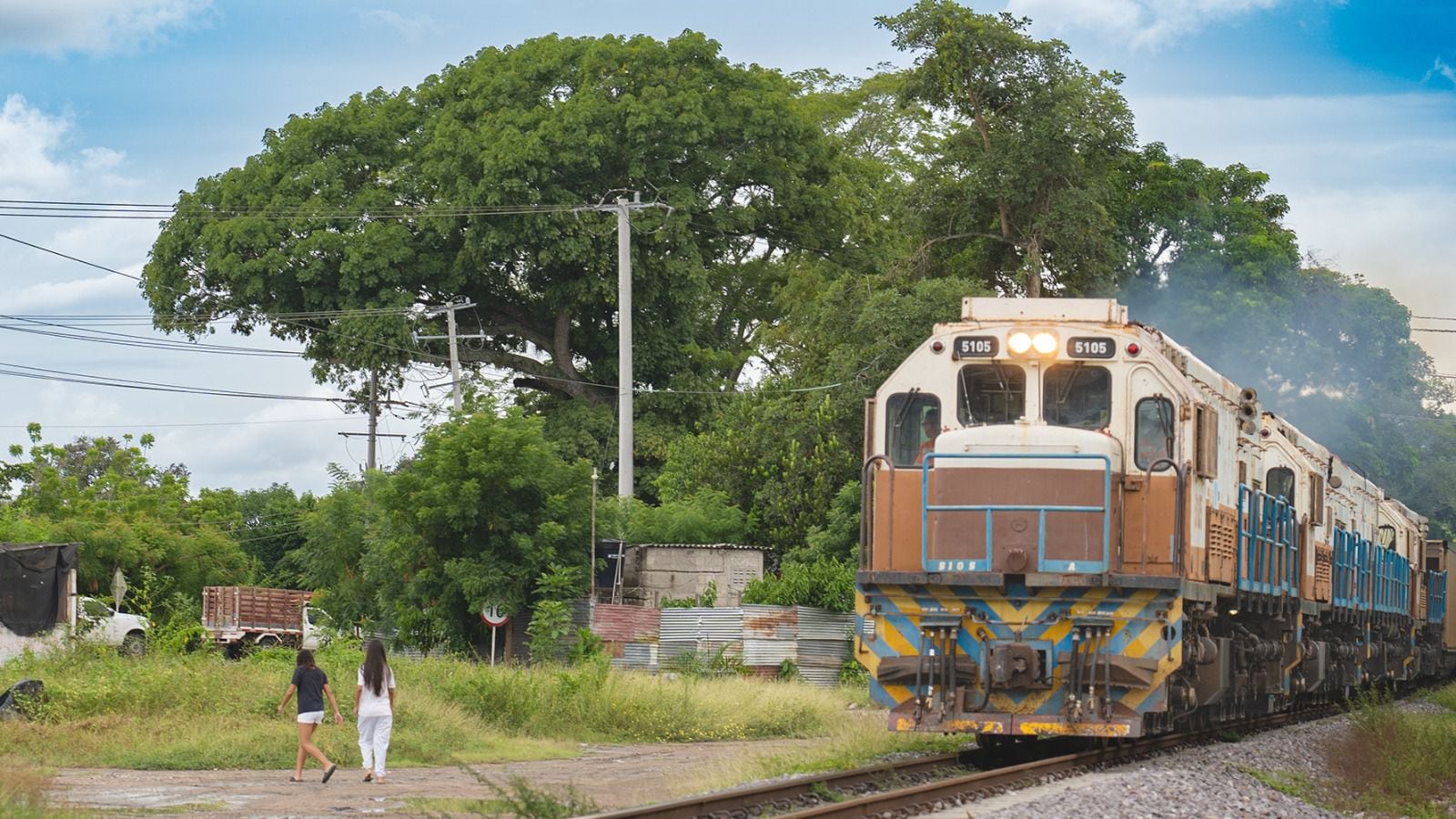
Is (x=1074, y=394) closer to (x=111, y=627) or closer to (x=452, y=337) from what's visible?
(x=111, y=627)

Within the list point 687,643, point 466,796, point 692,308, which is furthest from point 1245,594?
point 692,308

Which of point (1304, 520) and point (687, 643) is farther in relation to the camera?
point (687, 643)

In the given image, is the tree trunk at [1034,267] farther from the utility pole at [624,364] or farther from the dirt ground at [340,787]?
the dirt ground at [340,787]

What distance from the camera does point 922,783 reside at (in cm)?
1459

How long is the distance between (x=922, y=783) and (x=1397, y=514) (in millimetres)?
18851

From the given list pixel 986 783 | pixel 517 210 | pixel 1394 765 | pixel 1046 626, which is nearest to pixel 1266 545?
pixel 1394 765

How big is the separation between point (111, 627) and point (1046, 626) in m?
24.6

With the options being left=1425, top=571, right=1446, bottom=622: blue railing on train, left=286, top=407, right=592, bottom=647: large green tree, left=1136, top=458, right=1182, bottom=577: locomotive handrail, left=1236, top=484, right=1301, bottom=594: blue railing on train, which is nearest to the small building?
left=286, top=407, right=592, bottom=647: large green tree

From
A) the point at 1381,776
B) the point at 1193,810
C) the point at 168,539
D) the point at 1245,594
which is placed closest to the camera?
the point at 1193,810

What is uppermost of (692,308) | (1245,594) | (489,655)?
(692,308)

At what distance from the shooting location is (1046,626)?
15.0 metres

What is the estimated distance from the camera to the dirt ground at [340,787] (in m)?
13.4

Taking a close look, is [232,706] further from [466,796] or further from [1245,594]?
[1245,594]

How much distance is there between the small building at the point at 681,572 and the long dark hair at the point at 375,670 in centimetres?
1709
